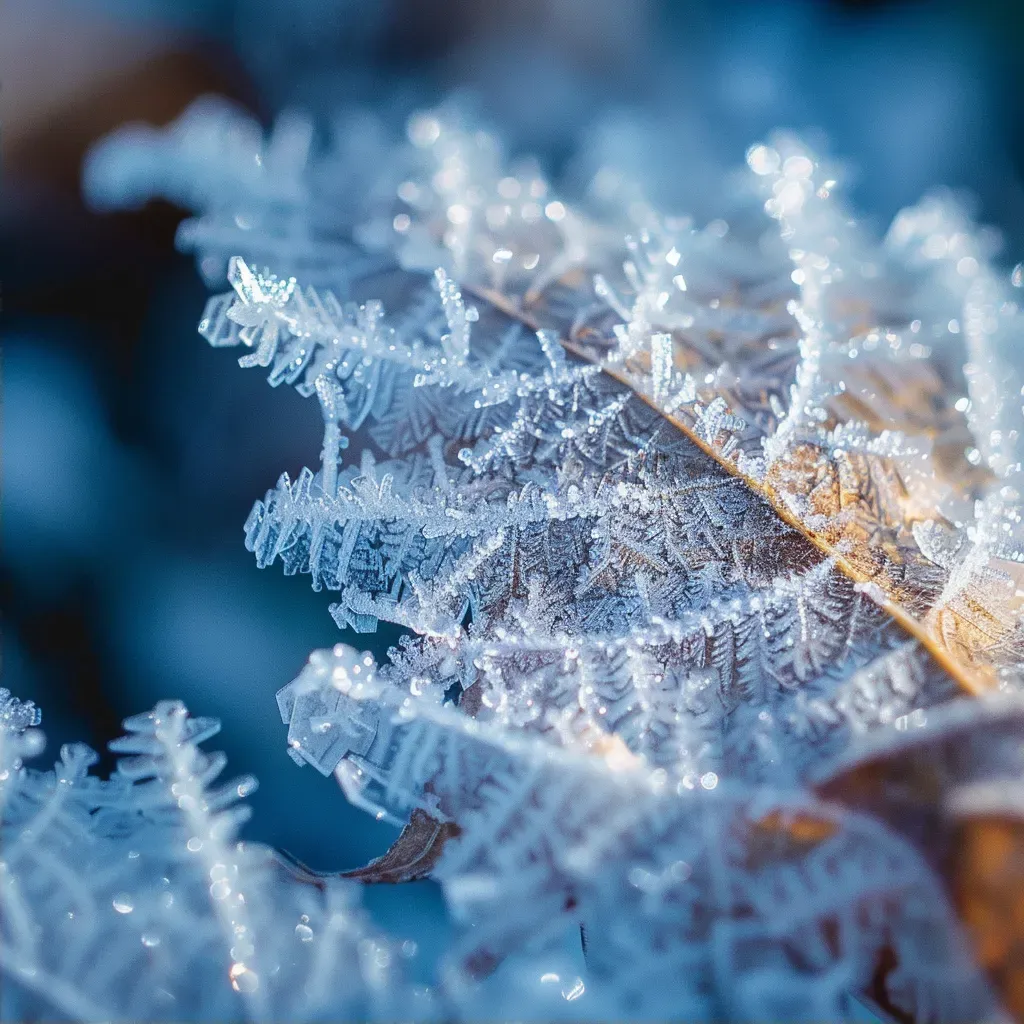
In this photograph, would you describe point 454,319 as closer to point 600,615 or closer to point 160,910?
point 600,615

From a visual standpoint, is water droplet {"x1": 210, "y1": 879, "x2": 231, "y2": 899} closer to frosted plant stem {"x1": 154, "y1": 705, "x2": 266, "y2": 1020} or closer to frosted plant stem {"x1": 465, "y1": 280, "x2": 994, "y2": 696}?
frosted plant stem {"x1": 154, "y1": 705, "x2": 266, "y2": 1020}

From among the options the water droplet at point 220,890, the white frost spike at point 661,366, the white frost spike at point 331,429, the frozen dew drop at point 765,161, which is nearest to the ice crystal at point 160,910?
the water droplet at point 220,890

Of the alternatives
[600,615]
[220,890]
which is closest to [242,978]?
[220,890]

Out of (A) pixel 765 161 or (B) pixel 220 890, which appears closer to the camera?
(B) pixel 220 890

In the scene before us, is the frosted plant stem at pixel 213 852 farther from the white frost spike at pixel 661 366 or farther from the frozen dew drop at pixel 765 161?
the frozen dew drop at pixel 765 161

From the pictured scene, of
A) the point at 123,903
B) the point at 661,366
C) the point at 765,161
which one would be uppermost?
the point at 765,161

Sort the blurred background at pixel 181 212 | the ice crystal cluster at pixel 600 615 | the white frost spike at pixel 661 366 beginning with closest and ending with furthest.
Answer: the ice crystal cluster at pixel 600 615, the white frost spike at pixel 661 366, the blurred background at pixel 181 212
